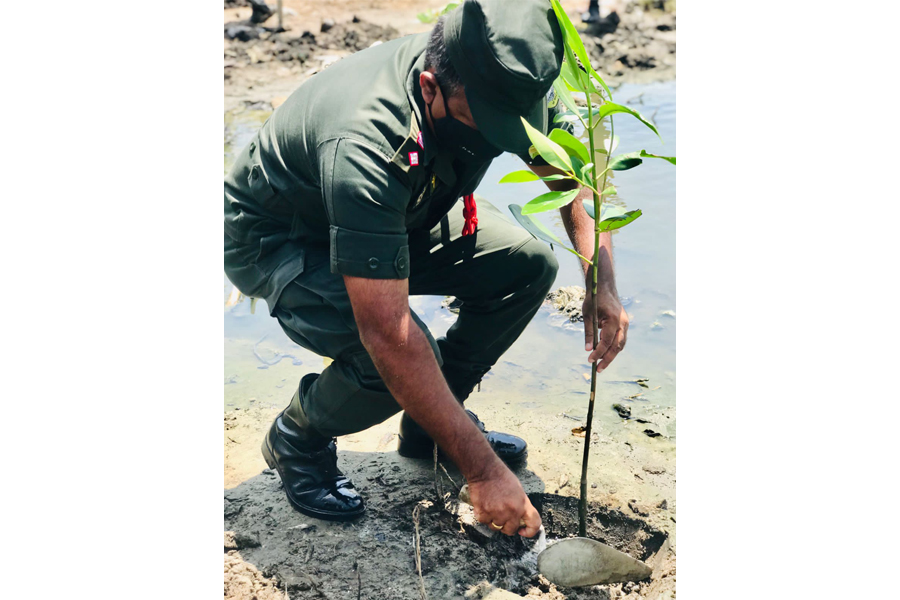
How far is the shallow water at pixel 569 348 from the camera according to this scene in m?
2.96

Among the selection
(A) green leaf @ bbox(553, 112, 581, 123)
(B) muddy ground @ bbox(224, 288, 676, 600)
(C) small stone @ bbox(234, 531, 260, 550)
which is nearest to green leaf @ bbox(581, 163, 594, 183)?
(A) green leaf @ bbox(553, 112, 581, 123)

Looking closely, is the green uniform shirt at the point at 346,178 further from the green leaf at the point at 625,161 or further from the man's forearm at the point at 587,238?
the green leaf at the point at 625,161

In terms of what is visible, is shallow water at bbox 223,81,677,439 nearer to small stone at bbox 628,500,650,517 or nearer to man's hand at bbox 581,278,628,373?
small stone at bbox 628,500,650,517

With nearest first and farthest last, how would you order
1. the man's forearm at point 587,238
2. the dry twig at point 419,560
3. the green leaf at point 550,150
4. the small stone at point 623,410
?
1. the green leaf at point 550,150
2. the dry twig at point 419,560
3. the man's forearm at point 587,238
4. the small stone at point 623,410

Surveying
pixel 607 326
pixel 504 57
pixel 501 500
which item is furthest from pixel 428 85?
pixel 501 500

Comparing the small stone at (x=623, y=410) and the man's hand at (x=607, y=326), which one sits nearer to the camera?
the man's hand at (x=607, y=326)

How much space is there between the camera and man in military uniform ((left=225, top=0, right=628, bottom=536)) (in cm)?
171

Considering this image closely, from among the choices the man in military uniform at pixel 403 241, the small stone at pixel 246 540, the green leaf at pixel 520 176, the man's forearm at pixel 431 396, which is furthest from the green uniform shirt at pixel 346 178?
the small stone at pixel 246 540

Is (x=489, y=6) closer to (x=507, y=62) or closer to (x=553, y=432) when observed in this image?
(x=507, y=62)

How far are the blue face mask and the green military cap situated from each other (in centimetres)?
10

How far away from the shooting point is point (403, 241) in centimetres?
175

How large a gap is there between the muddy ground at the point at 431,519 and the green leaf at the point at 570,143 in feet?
3.71

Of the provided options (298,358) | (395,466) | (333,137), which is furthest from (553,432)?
(333,137)

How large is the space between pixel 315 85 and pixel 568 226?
0.88 metres
